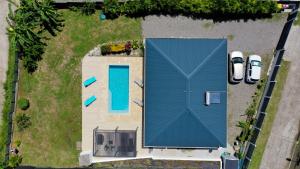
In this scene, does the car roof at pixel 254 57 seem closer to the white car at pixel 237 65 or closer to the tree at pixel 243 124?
the white car at pixel 237 65

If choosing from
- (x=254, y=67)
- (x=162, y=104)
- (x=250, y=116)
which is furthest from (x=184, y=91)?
(x=250, y=116)

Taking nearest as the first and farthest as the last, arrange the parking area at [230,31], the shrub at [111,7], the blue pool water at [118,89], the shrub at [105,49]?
the shrub at [111,7] < the shrub at [105,49] < the parking area at [230,31] < the blue pool water at [118,89]

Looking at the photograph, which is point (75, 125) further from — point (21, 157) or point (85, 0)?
point (85, 0)

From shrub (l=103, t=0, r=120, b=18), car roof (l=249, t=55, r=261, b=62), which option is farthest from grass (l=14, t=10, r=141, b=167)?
car roof (l=249, t=55, r=261, b=62)

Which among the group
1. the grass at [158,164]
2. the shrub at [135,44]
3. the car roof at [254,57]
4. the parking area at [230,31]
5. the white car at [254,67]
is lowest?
the grass at [158,164]

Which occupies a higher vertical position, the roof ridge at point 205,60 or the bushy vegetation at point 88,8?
the bushy vegetation at point 88,8

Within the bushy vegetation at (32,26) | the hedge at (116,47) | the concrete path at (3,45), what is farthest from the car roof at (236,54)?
the concrete path at (3,45)
